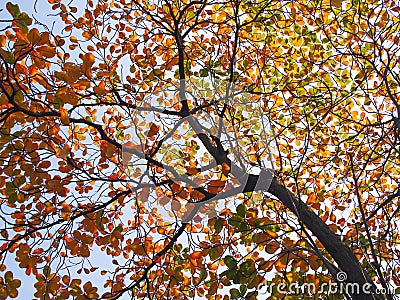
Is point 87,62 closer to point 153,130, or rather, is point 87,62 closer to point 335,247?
point 153,130

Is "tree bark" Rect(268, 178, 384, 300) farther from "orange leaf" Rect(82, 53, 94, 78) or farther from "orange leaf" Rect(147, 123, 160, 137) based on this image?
"orange leaf" Rect(82, 53, 94, 78)

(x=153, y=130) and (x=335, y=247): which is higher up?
(x=153, y=130)

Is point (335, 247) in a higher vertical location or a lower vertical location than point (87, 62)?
lower

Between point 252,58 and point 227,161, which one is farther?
point 252,58

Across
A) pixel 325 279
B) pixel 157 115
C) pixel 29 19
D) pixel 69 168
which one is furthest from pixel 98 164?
pixel 325 279

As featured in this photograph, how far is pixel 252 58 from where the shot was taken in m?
4.53

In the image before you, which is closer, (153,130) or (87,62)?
(87,62)

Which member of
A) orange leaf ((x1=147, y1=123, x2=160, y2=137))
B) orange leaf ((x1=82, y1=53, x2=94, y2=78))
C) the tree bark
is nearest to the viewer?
the tree bark

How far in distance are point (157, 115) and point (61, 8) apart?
62.1 inches

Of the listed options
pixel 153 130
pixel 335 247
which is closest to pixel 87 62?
pixel 153 130

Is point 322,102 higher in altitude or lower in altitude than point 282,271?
higher

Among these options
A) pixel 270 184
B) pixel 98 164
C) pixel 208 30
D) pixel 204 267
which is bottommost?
pixel 204 267

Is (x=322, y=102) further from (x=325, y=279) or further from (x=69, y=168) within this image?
(x=69, y=168)

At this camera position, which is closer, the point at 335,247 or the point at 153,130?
the point at 335,247
